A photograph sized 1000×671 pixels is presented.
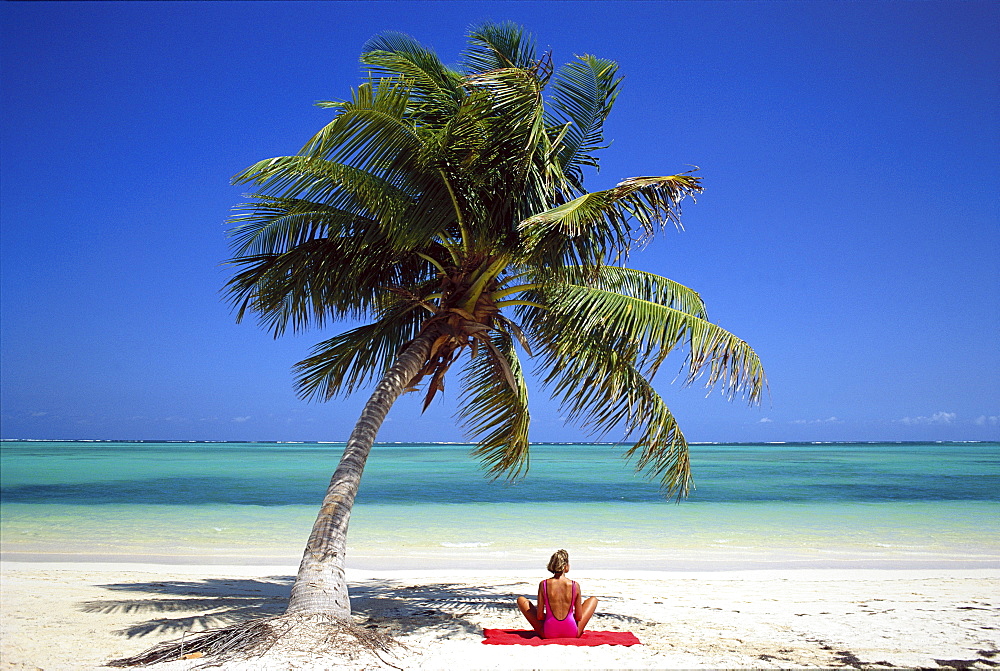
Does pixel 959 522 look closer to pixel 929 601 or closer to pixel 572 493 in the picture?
pixel 929 601

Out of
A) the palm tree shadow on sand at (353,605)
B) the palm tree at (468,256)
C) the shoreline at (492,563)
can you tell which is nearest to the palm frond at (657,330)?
the palm tree at (468,256)

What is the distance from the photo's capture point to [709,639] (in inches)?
261

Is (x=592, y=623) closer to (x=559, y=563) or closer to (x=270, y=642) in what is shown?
(x=559, y=563)

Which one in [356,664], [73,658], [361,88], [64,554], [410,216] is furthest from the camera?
[64,554]

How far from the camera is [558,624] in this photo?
6.31 metres

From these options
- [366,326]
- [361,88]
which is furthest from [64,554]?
[361,88]

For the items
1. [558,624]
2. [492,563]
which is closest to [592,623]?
[558,624]

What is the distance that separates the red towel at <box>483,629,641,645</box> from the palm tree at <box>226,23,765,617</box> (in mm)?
1398

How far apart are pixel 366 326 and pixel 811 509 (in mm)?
19858

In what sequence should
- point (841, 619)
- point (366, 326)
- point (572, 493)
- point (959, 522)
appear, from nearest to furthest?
point (841, 619) < point (366, 326) < point (959, 522) < point (572, 493)

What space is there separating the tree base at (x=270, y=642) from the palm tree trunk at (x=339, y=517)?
0.70ft

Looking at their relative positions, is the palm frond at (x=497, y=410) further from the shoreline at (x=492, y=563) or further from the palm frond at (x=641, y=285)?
the shoreline at (x=492, y=563)

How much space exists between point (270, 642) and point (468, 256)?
394 cm

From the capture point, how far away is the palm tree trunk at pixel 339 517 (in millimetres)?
5996
